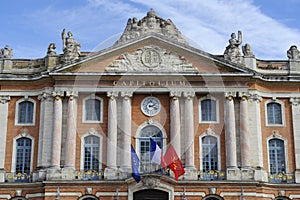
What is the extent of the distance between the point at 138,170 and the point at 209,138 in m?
5.54

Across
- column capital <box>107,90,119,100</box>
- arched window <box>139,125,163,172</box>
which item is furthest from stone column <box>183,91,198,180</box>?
column capital <box>107,90,119,100</box>

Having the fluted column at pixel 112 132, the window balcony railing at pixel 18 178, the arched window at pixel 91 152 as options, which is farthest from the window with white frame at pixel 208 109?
the window balcony railing at pixel 18 178

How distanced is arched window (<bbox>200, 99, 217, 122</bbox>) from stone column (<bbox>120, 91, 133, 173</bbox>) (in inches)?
194

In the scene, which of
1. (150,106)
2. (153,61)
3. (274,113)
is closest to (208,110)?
(150,106)

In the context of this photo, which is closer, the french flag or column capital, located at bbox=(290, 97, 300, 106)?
the french flag

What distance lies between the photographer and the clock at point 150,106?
116 ft

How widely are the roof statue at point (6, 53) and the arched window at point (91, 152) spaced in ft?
27.4

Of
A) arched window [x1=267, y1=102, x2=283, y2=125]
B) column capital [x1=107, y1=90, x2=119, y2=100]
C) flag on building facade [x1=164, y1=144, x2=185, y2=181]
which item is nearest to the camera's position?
flag on building facade [x1=164, y1=144, x2=185, y2=181]

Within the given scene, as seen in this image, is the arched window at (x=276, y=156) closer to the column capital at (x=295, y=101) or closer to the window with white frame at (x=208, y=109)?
the column capital at (x=295, y=101)

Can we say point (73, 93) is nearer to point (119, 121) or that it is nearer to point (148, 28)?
point (119, 121)

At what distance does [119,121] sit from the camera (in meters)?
34.8

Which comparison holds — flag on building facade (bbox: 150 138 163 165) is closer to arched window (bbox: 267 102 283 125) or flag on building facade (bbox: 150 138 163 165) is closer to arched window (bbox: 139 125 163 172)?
arched window (bbox: 139 125 163 172)

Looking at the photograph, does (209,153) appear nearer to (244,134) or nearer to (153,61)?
(244,134)

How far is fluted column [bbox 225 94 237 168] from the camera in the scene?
34.0m
